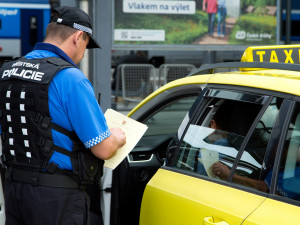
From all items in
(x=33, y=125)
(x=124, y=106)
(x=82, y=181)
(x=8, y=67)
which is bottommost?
(x=124, y=106)

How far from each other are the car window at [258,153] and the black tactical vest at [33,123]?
77 centimetres

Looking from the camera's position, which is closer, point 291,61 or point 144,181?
point 291,61

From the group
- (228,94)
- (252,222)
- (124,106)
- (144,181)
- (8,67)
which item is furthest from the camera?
(124,106)

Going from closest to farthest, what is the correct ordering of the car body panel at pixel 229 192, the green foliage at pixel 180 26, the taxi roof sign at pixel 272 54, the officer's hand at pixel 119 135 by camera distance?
the car body panel at pixel 229 192
the officer's hand at pixel 119 135
the taxi roof sign at pixel 272 54
the green foliage at pixel 180 26

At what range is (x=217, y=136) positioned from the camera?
9.34 feet

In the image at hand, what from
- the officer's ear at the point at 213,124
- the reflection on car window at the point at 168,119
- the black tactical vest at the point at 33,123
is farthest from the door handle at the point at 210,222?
the reflection on car window at the point at 168,119

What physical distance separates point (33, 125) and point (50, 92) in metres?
0.18

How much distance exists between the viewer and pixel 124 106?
9578mm

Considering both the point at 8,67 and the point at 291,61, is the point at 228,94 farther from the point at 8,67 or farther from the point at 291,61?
the point at 8,67

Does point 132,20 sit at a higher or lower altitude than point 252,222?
higher

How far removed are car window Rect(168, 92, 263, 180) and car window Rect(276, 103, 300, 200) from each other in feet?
0.84

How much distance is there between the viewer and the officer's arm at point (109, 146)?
282 cm

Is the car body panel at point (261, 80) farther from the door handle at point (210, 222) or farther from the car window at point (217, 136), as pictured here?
the door handle at point (210, 222)

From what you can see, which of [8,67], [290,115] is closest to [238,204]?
[290,115]
